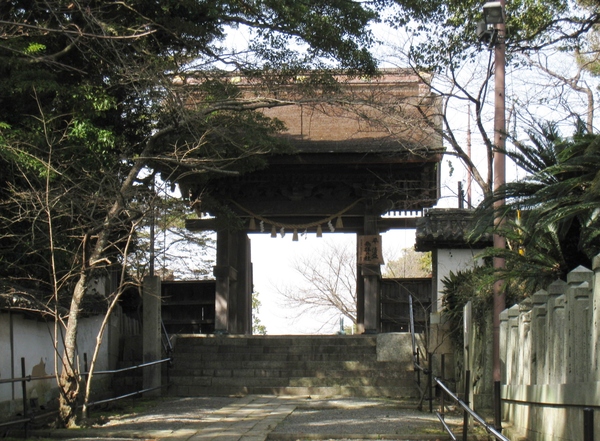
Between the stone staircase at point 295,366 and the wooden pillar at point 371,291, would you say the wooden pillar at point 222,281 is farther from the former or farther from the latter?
the wooden pillar at point 371,291

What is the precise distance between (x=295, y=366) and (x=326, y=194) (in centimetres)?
554

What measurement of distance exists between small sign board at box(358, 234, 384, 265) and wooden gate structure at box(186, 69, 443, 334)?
0.11ft

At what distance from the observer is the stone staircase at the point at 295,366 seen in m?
17.1

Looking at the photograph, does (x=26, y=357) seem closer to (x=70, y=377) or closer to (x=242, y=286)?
(x=70, y=377)

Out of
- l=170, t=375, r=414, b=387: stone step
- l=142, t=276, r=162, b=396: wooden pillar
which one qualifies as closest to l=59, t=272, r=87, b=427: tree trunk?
l=142, t=276, r=162, b=396: wooden pillar

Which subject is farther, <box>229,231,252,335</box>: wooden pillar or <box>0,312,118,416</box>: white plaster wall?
<box>229,231,252,335</box>: wooden pillar

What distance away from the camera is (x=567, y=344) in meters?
8.32

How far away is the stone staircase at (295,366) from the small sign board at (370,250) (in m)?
2.35

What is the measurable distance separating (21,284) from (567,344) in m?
8.96

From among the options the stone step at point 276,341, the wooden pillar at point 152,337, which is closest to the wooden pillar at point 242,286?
the stone step at point 276,341

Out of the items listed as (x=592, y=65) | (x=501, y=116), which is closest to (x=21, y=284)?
(x=501, y=116)

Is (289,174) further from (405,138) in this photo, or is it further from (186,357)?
(186,357)

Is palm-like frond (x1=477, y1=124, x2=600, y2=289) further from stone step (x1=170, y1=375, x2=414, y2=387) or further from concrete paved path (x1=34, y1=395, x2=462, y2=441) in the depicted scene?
stone step (x1=170, y1=375, x2=414, y2=387)

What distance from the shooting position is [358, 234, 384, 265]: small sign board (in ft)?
69.3
